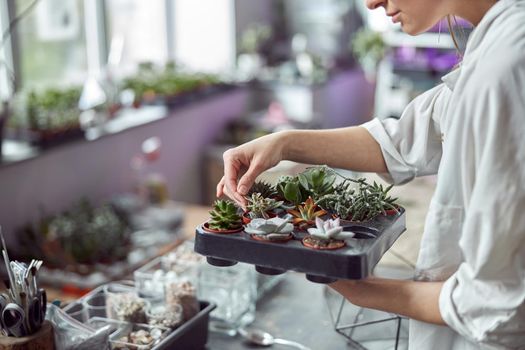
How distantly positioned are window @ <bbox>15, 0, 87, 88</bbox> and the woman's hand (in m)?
1.91

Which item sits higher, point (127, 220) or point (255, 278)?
point (255, 278)

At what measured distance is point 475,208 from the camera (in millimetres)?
768

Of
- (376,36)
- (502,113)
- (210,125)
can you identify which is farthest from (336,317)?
(376,36)

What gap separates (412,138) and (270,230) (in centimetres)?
33

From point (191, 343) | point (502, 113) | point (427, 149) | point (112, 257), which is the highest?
point (502, 113)

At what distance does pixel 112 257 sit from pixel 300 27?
9.64 ft

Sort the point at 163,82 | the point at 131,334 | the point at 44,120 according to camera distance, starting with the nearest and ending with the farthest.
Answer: the point at 131,334 → the point at 44,120 → the point at 163,82

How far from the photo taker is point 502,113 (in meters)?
0.75

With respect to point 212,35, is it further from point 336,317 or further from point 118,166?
point 336,317

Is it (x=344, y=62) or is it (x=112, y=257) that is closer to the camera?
(x=112, y=257)

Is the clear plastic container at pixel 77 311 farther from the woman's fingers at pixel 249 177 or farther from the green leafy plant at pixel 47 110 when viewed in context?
the green leafy plant at pixel 47 110

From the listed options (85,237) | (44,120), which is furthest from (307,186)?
(44,120)

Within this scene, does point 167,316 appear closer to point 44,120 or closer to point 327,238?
point 327,238

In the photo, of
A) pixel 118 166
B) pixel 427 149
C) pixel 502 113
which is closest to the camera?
pixel 502 113
